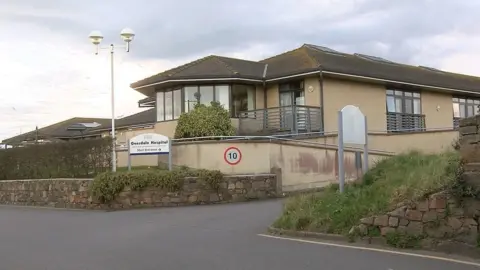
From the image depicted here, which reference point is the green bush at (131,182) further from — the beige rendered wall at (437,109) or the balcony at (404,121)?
the beige rendered wall at (437,109)

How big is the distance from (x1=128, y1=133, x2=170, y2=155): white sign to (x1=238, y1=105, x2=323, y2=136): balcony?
Answer: 655cm

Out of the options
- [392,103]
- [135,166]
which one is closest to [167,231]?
[135,166]

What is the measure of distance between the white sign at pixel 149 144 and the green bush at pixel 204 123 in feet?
12.8

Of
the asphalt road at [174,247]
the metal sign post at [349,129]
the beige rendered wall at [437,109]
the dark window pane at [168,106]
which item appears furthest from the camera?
the beige rendered wall at [437,109]

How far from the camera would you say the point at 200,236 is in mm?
12117

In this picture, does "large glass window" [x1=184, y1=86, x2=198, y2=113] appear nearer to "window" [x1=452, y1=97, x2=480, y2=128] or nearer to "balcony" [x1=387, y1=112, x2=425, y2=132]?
"balcony" [x1=387, y1=112, x2=425, y2=132]

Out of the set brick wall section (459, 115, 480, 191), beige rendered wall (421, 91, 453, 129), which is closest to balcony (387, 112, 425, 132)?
beige rendered wall (421, 91, 453, 129)

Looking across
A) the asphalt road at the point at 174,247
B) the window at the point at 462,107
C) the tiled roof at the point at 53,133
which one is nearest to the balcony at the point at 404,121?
the window at the point at 462,107

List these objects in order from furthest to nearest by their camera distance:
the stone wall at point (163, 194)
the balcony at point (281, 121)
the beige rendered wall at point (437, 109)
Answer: the beige rendered wall at point (437, 109) < the balcony at point (281, 121) < the stone wall at point (163, 194)

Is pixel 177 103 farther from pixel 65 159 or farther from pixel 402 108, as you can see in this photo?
pixel 402 108

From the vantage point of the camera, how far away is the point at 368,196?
38.4 feet

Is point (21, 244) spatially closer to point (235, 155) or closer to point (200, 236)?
point (200, 236)

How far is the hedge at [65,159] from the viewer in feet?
72.3

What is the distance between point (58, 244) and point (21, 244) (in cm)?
82
